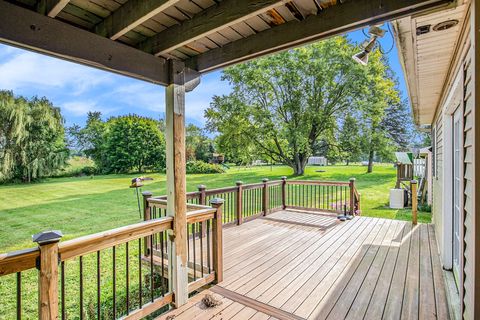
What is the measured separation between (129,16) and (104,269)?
5.11 meters

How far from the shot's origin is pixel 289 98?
15758 mm

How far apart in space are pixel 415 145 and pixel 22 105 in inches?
1244

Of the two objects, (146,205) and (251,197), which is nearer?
(146,205)

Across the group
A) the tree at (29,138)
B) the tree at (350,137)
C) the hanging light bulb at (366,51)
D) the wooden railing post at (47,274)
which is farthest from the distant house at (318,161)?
the wooden railing post at (47,274)

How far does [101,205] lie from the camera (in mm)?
10516

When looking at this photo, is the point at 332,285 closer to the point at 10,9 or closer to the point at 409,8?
the point at 409,8

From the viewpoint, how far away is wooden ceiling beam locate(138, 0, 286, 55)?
5.13 feet

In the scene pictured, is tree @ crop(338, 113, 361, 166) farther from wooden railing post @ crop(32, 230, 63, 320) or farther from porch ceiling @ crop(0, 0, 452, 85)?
wooden railing post @ crop(32, 230, 63, 320)

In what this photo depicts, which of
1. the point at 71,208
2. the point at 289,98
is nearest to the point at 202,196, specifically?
the point at 71,208

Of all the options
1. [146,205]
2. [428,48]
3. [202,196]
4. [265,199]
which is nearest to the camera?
[428,48]

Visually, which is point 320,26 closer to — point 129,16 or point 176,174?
point 129,16

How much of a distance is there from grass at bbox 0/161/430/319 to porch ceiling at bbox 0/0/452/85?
12.3 feet

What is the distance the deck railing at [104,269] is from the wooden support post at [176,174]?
8 cm

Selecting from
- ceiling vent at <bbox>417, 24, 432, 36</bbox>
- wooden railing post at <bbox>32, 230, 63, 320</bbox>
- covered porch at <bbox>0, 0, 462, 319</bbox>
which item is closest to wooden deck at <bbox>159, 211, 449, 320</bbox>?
covered porch at <bbox>0, 0, 462, 319</bbox>
